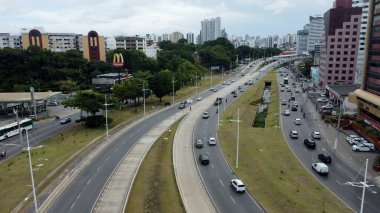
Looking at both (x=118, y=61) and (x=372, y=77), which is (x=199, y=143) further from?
(x=118, y=61)

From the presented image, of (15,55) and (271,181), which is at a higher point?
(15,55)

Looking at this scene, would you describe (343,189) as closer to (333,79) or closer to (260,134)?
(260,134)

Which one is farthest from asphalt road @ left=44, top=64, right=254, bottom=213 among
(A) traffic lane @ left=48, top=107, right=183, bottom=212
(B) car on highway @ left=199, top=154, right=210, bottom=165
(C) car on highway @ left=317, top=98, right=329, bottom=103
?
(C) car on highway @ left=317, top=98, right=329, bottom=103

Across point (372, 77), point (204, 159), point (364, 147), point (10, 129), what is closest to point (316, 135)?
point (364, 147)

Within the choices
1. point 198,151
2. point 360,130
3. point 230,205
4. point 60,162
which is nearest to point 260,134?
point 198,151

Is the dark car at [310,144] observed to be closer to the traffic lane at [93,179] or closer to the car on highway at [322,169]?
the car on highway at [322,169]
